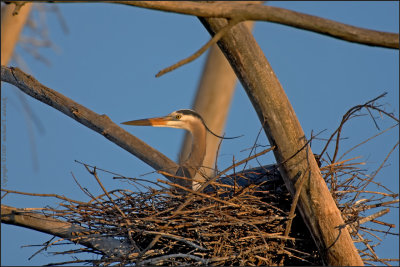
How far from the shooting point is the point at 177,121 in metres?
4.54

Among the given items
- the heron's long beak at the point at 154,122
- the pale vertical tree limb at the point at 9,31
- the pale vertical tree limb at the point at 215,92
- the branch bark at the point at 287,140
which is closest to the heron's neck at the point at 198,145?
the heron's long beak at the point at 154,122

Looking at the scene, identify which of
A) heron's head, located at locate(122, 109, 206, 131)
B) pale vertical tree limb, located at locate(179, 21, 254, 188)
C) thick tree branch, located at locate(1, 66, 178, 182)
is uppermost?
pale vertical tree limb, located at locate(179, 21, 254, 188)

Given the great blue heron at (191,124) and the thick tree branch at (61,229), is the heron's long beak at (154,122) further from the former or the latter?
the thick tree branch at (61,229)

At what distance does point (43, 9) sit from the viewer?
863 cm

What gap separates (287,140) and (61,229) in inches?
53.1

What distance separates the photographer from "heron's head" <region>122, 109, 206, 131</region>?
14.6 feet

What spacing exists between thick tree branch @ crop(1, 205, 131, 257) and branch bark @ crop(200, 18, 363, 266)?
102 centimetres

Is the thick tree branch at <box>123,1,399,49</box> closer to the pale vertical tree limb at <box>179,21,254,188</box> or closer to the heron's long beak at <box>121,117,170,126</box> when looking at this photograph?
the heron's long beak at <box>121,117,170,126</box>

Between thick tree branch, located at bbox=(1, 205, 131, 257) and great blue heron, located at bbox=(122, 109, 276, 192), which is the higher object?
great blue heron, located at bbox=(122, 109, 276, 192)

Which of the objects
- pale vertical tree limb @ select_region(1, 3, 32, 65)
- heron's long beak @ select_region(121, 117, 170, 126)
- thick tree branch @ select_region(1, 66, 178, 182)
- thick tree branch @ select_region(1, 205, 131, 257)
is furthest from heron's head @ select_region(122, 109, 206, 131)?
pale vertical tree limb @ select_region(1, 3, 32, 65)

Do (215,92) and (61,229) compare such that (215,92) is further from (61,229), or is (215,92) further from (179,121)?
(61,229)

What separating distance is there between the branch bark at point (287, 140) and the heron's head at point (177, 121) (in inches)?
64.6

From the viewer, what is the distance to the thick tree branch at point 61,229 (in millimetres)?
3197

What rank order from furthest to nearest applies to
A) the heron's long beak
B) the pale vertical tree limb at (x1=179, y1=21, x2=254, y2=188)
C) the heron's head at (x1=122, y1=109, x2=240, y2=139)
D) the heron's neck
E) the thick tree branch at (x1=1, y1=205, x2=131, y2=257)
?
the pale vertical tree limb at (x1=179, y1=21, x2=254, y2=188) < the heron's long beak < the heron's head at (x1=122, y1=109, x2=240, y2=139) < the heron's neck < the thick tree branch at (x1=1, y1=205, x2=131, y2=257)
